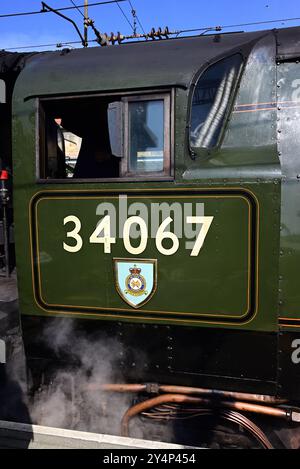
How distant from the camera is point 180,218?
2.49 m

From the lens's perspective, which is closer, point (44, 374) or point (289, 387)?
point (289, 387)

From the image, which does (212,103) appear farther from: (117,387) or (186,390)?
(117,387)

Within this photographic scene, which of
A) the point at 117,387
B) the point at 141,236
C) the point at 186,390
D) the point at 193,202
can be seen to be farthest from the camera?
the point at 117,387

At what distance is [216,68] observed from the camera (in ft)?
8.61

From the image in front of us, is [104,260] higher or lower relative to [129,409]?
higher

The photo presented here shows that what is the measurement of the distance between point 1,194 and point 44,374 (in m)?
1.51

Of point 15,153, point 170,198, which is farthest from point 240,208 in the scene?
point 15,153

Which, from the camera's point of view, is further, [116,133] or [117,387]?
[117,387]

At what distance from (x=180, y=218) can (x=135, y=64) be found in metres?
1.13

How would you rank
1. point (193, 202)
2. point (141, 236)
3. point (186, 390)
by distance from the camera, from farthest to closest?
1. point (186, 390)
2. point (141, 236)
3. point (193, 202)

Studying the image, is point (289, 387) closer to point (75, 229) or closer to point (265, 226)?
point (265, 226)

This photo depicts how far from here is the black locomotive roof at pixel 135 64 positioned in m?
2.56

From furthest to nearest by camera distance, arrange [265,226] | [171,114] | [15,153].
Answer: [15,153], [171,114], [265,226]

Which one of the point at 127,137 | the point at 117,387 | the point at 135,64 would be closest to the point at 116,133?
the point at 127,137
